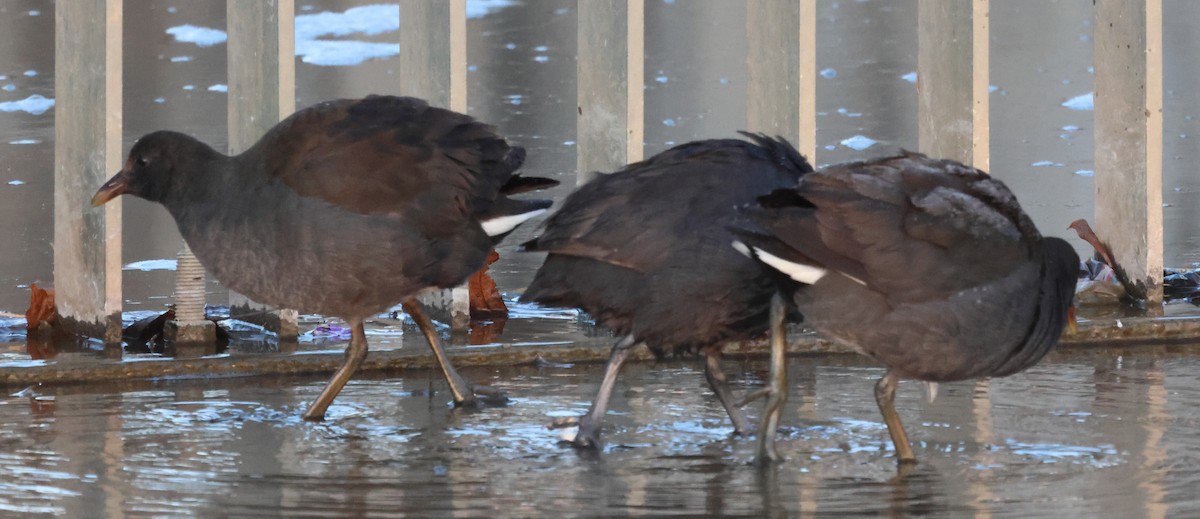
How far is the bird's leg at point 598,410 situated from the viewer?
605 cm

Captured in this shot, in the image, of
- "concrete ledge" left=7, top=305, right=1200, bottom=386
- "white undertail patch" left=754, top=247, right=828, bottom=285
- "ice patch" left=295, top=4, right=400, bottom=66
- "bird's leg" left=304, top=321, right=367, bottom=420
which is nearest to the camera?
"white undertail patch" left=754, top=247, right=828, bottom=285

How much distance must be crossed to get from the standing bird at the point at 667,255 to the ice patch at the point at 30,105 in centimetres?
908

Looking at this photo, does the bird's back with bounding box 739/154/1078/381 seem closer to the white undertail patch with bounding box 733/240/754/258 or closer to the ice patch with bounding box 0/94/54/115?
the white undertail patch with bounding box 733/240/754/258

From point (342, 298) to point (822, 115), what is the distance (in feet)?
27.3

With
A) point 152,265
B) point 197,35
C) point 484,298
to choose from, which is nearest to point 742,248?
point 484,298

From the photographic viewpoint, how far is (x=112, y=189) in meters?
7.04

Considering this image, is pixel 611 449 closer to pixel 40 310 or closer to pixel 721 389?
pixel 721 389

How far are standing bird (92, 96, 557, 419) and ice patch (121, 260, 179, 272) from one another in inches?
106

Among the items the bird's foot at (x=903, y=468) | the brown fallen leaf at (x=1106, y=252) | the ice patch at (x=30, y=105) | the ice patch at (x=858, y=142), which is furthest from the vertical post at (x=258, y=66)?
the ice patch at (x=30, y=105)

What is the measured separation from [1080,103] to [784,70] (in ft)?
27.5

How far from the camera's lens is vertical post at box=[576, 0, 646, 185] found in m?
7.99

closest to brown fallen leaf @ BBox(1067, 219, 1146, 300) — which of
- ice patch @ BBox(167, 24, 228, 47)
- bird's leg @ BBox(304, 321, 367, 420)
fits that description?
bird's leg @ BBox(304, 321, 367, 420)

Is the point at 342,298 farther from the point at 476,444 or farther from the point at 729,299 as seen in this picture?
the point at 729,299

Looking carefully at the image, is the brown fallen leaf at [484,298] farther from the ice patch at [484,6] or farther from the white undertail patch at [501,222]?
the ice patch at [484,6]
